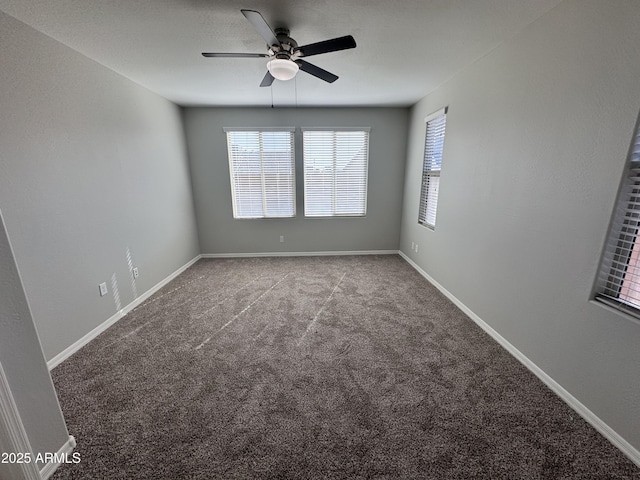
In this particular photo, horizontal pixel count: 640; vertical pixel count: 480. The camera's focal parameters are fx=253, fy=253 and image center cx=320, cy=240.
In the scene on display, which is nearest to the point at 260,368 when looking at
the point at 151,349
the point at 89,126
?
the point at 151,349

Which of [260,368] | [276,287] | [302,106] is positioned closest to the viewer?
[260,368]

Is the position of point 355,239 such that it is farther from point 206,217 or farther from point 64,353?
point 64,353

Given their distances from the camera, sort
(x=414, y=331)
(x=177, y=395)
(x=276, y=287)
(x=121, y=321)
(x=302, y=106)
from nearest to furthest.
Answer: (x=177, y=395)
(x=414, y=331)
(x=121, y=321)
(x=276, y=287)
(x=302, y=106)

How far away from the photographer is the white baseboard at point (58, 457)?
1195mm

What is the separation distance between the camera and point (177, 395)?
1.70m

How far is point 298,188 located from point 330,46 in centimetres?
267

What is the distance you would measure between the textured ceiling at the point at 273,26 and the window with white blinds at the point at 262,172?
1.19 metres

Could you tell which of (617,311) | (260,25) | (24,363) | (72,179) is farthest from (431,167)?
(24,363)

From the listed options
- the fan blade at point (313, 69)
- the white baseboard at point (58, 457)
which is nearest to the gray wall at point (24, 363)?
the white baseboard at point (58, 457)

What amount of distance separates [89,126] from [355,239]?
3.74m

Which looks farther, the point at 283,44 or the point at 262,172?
the point at 262,172

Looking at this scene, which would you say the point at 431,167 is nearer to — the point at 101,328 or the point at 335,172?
the point at 335,172

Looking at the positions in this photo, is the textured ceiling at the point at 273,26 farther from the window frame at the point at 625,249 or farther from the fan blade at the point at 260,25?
the window frame at the point at 625,249

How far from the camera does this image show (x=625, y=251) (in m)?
1.41
